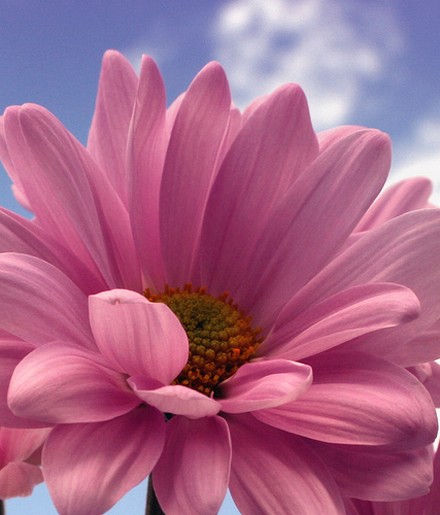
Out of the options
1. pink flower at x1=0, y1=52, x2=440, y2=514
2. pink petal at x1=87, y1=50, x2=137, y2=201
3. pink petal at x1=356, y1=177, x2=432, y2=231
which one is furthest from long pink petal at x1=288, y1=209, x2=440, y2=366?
pink petal at x1=87, y1=50, x2=137, y2=201

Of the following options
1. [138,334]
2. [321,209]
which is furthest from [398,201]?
[138,334]

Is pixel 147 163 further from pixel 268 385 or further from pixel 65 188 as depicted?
pixel 268 385

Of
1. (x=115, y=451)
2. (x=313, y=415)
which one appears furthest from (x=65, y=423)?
(x=313, y=415)

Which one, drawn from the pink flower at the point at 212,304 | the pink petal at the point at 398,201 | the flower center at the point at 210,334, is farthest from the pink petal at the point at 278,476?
the pink petal at the point at 398,201

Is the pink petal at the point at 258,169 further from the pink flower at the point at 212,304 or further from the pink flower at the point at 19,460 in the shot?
the pink flower at the point at 19,460

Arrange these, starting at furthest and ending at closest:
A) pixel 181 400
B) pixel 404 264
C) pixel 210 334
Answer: pixel 210 334
pixel 404 264
pixel 181 400

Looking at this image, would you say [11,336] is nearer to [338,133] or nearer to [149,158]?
[149,158]
